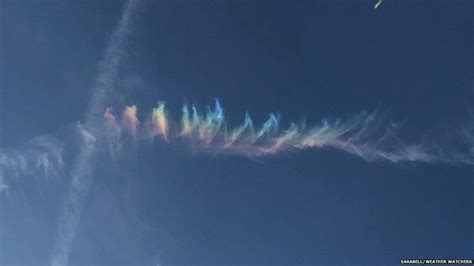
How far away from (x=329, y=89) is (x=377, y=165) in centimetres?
437

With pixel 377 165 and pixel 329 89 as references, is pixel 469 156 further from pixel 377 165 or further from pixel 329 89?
pixel 329 89

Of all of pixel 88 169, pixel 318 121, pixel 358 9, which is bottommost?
pixel 88 169

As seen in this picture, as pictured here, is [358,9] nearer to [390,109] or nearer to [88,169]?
[390,109]

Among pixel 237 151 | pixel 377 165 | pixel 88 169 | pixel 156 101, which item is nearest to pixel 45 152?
pixel 88 169

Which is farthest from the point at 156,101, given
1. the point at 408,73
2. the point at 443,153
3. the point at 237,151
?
the point at 443,153

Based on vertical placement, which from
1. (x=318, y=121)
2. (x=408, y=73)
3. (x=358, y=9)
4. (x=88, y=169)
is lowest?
(x=88, y=169)

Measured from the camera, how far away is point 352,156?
1142 inches

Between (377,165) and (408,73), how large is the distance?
4.67 metres

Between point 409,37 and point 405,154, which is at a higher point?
point 409,37

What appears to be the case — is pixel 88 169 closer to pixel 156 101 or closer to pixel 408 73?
pixel 156 101

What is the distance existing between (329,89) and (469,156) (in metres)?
7.41

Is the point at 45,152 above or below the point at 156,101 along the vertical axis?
below

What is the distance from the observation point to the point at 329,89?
28.8 m

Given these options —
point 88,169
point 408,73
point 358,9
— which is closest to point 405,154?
point 408,73
